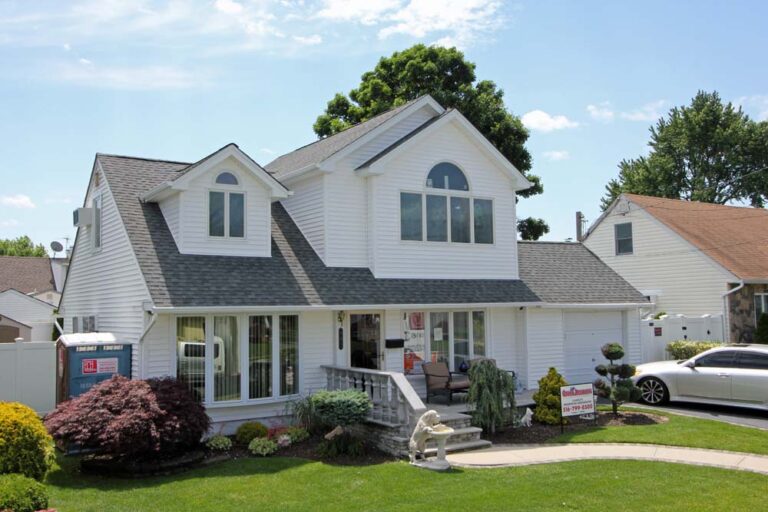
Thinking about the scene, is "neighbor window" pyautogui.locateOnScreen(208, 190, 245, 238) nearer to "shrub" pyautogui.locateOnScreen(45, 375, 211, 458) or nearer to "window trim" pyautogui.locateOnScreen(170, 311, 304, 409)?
"window trim" pyautogui.locateOnScreen(170, 311, 304, 409)

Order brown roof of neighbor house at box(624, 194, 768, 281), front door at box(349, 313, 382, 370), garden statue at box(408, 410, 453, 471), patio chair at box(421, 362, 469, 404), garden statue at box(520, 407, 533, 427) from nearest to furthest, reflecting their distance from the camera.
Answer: garden statue at box(408, 410, 453, 471) → garden statue at box(520, 407, 533, 427) → patio chair at box(421, 362, 469, 404) → front door at box(349, 313, 382, 370) → brown roof of neighbor house at box(624, 194, 768, 281)

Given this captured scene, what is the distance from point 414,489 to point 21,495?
5.08 metres

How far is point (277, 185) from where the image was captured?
50.7ft

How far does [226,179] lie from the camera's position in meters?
15.2

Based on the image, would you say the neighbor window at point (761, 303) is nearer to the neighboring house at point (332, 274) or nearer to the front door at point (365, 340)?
the neighboring house at point (332, 274)

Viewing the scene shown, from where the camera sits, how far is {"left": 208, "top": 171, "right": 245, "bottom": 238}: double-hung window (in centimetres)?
1502

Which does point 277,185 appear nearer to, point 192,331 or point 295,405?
point 192,331

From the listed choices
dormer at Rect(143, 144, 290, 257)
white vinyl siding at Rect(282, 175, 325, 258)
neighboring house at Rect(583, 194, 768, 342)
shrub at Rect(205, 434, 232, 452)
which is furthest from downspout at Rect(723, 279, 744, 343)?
shrub at Rect(205, 434, 232, 452)

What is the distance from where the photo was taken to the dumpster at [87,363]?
13.2 meters

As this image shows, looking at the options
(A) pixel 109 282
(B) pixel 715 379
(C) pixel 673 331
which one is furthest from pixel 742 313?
(A) pixel 109 282

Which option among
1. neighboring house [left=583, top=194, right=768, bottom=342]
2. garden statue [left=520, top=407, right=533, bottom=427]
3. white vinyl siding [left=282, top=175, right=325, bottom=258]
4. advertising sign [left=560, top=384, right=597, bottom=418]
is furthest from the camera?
neighboring house [left=583, top=194, right=768, bottom=342]

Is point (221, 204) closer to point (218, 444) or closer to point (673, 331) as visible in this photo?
point (218, 444)

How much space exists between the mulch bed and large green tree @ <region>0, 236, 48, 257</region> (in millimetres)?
106287

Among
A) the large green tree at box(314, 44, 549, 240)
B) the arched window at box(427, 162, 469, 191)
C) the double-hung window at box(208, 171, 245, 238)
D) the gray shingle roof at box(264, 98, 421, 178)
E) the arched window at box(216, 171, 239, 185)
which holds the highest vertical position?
the large green tree at box(314, 44, 549, 240)
